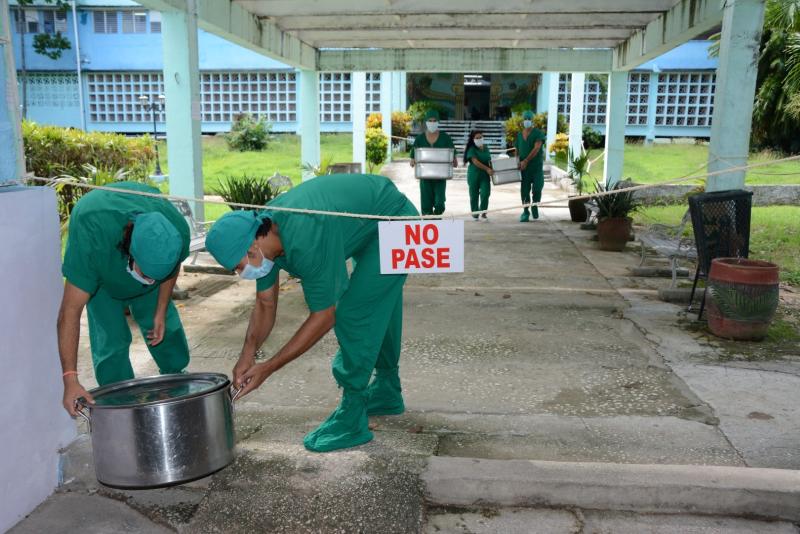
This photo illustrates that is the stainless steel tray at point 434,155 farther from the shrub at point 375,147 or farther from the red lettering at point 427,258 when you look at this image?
the shrub at point 375,147

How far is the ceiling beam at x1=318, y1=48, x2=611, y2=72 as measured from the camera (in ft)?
46.6

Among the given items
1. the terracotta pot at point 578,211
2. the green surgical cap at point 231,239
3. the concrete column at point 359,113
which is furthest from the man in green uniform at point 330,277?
the concrete column at point 359,113

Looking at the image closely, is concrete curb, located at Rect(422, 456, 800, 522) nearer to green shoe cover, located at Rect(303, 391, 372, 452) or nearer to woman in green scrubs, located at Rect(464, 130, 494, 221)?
green shoe cover, located at Rect(303, 391, 372, 452)

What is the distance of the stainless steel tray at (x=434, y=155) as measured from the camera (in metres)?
10.3

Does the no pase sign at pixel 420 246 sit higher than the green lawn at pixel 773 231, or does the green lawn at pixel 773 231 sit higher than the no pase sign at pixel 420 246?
the no pase sign at pixel 420 246

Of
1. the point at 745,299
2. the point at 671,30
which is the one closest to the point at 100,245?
the point at 745,299

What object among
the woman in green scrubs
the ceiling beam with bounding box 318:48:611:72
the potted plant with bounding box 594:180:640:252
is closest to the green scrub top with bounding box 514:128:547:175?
the woman in green scrubs

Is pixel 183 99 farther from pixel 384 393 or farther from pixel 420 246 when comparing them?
pixel 420 246

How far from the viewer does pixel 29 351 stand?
302 centimetres

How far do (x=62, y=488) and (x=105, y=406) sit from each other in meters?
0.87

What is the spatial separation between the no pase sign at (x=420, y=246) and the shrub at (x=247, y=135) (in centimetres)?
2200

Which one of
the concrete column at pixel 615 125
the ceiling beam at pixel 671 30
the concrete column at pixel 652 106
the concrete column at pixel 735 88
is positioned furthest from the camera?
the concrete column at pixel 652 106

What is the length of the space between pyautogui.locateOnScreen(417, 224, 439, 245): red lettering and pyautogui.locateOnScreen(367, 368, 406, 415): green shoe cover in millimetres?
880

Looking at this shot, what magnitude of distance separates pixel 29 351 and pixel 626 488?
2.70 meters
